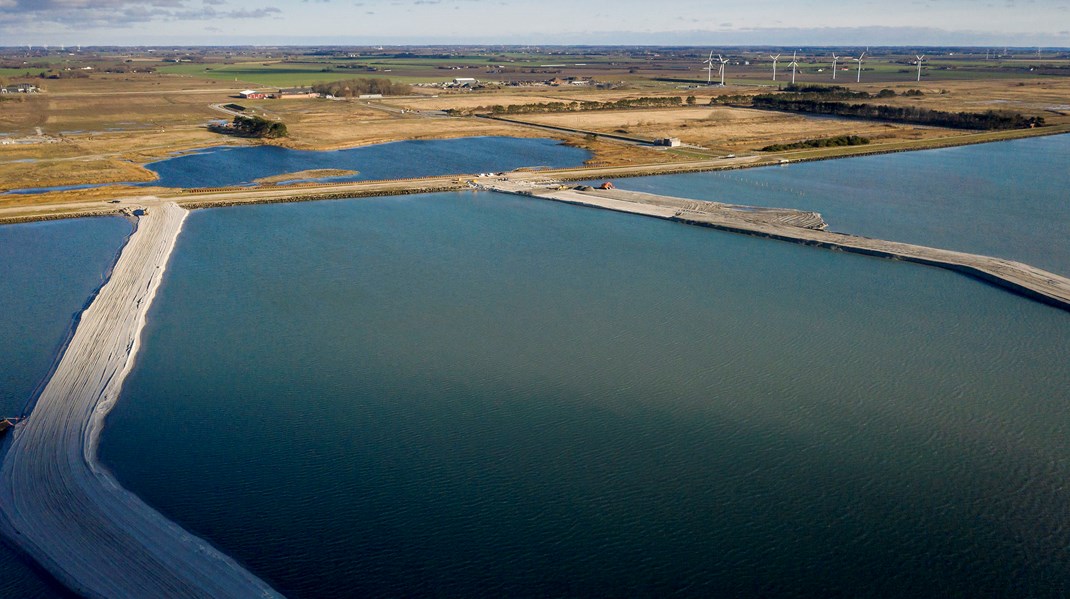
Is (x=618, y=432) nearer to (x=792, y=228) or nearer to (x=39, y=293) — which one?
(x=792, y=228)

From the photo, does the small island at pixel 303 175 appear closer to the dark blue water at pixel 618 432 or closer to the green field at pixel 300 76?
the dark blue water at pixel 618 432

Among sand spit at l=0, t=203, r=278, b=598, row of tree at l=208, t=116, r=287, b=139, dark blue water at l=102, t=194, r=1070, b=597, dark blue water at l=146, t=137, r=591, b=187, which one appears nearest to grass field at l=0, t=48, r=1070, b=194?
row of tree at l=208, t=116, r=287, b=139

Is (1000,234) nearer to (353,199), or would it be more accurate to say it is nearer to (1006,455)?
(1006,455)

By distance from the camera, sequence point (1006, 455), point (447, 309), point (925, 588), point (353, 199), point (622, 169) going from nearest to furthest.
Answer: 1. point (925, 588)
2. point (1006, 455)
3. point (447, 309)
4. point (353, 199)
5. point (622, 169)

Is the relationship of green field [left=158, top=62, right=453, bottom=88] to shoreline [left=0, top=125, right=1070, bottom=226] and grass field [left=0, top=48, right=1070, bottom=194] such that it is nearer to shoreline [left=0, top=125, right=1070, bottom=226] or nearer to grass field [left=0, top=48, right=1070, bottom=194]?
grass field [left=0, top=48, right=1070, bottom=194]

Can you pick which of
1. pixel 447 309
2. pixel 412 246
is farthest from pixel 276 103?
pixel 447 309

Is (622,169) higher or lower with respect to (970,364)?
higher

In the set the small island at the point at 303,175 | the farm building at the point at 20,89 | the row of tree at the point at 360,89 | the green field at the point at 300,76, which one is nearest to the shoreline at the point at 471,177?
the small island at the point at 303,175
